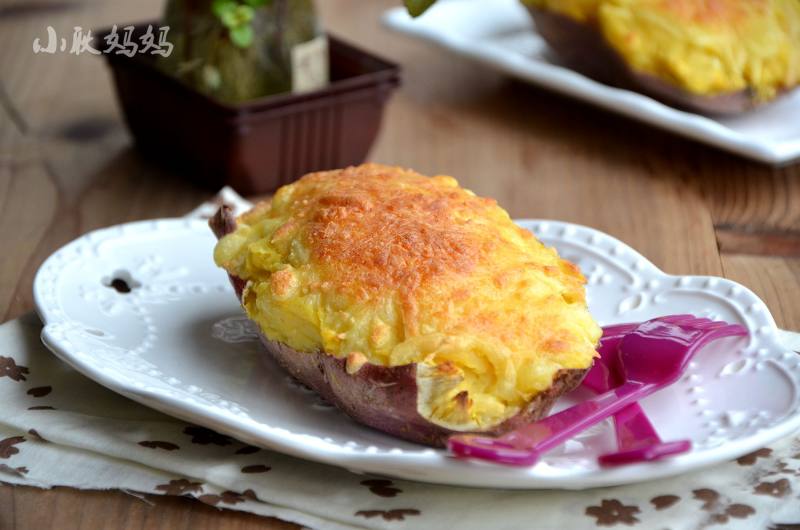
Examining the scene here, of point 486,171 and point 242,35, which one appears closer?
point 242,35

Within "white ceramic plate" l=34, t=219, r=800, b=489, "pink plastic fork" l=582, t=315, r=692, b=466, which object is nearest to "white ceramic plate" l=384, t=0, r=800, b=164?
"white ceramic plate" l=34, t=219, r=800, b=489

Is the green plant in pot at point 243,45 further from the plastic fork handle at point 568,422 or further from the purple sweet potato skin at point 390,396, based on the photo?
the plastic fork handle at point 568,422

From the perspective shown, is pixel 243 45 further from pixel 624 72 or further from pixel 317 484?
pixel 317 484

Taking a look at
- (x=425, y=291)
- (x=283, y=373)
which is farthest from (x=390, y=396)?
(x=283, y=373)

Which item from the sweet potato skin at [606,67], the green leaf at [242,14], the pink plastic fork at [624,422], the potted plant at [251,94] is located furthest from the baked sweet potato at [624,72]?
the pink plastic fork at [624,422]

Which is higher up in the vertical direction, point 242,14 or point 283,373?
point 242,14

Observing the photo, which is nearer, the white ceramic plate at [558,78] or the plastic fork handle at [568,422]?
the plastic fork handle at [568,422]

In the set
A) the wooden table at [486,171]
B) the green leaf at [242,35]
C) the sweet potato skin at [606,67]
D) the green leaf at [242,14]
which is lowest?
the wooden table at [486,171]
